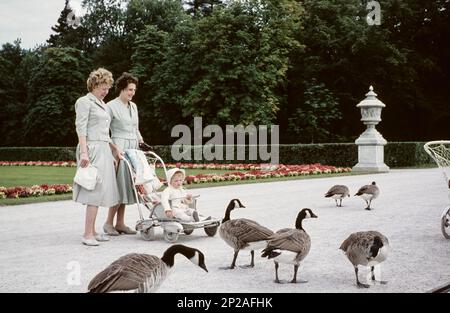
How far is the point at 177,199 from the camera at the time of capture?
8539 mm

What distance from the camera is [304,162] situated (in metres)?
32.3

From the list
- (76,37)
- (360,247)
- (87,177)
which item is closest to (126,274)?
(360,247)

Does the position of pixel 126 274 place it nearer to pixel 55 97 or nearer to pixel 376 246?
pixel 376 246

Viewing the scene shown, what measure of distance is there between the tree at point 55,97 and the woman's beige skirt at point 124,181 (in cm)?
4459

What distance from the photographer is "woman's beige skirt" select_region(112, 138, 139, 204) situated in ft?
29.0

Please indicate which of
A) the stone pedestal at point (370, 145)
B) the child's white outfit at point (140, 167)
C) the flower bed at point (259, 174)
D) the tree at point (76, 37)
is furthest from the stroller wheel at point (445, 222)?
the tree at point (76, 37)

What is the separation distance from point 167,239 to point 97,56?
158 ft

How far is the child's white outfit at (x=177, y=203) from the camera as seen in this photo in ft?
27.4

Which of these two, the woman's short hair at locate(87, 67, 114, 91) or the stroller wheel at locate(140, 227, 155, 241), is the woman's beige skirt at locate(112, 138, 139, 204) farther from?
the woman's short hair at locate(87, 67, 114, 91)

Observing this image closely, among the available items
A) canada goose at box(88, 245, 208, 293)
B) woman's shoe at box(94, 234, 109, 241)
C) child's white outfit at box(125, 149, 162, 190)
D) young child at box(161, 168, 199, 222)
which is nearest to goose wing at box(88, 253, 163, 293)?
canada goose at box(88, 245, 208, 293)

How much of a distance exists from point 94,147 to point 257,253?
276 cm

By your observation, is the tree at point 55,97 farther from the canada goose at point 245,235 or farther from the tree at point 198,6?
the canada goose at point 245,235
